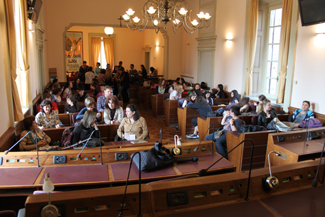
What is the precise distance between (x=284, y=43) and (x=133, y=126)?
4.65 m

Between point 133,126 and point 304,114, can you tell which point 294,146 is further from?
point 133,126

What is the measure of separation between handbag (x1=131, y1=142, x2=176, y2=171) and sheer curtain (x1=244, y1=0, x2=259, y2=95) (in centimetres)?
577

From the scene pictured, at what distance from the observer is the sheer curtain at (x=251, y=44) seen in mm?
7792

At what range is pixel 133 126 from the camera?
4.49 m

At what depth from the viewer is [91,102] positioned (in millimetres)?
5219

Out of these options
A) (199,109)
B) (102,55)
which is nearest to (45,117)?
(199,109)

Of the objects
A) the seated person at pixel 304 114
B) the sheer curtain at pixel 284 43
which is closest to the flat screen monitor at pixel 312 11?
the sheer curtain at pixel 284 43

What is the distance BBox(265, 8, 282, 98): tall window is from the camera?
25.2 ft

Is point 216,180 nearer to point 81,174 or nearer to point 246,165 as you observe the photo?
point 81,174

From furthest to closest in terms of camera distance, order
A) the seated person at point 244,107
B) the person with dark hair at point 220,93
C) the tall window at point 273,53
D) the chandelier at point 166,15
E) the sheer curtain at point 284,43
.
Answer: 1. the person with dark hair at point 220,93
2. the tall window at point 273,53
3. the sheer curtain at point 284,43
4. the seated person at point 244,107
5. the chandelier at point 166,15

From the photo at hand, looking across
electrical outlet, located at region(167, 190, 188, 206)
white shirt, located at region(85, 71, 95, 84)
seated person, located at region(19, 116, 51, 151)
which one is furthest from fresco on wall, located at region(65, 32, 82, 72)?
electrical outlet, located at region(167, 190, 188, 206)

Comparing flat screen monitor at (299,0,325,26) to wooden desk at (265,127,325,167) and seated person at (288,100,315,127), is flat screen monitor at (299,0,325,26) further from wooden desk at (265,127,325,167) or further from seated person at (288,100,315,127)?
wooden desk at (265,127,325,167)

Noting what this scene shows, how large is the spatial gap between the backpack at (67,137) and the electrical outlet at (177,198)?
2501mm

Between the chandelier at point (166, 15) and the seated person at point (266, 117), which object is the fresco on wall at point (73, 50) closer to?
the chandelier at point (166, 15)
